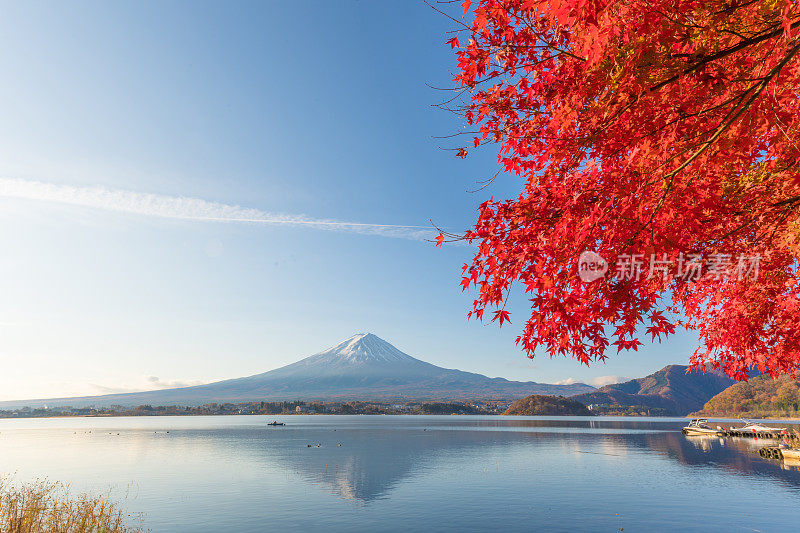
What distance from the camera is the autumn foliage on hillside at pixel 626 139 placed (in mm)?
5344

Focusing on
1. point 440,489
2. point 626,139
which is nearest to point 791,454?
point 440,489

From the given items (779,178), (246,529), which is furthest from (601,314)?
(246,529)

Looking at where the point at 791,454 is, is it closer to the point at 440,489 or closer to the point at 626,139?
the point at 440,489

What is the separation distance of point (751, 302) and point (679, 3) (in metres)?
9.18

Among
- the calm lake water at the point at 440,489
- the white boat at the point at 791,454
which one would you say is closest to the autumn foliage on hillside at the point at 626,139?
the calm lake water at the point at 440,489

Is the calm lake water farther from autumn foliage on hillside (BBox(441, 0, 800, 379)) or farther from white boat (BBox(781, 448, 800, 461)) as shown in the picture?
autumn foliage on hillside (BBox(441, 0, 800, 379))

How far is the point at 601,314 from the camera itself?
691 centimetres

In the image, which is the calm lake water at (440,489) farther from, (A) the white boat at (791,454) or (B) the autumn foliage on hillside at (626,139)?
(B) the autumn foliage on hillside at (626,139)

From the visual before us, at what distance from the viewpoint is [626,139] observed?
6.86 meters

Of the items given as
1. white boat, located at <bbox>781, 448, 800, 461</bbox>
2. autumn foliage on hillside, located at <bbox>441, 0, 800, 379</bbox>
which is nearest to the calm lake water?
white boat, located at <bbox>781, 448, 800, 461</bbox>

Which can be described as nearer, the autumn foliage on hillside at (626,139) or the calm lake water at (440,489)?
the autumn foliage on hillside at (626,139)

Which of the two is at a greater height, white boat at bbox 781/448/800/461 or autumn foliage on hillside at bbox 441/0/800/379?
autumn foliage on hillside at bbox 441/0/800/379

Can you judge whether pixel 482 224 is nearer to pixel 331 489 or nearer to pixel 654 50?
pixel 654 50

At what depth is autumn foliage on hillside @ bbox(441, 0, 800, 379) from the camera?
210 inches
